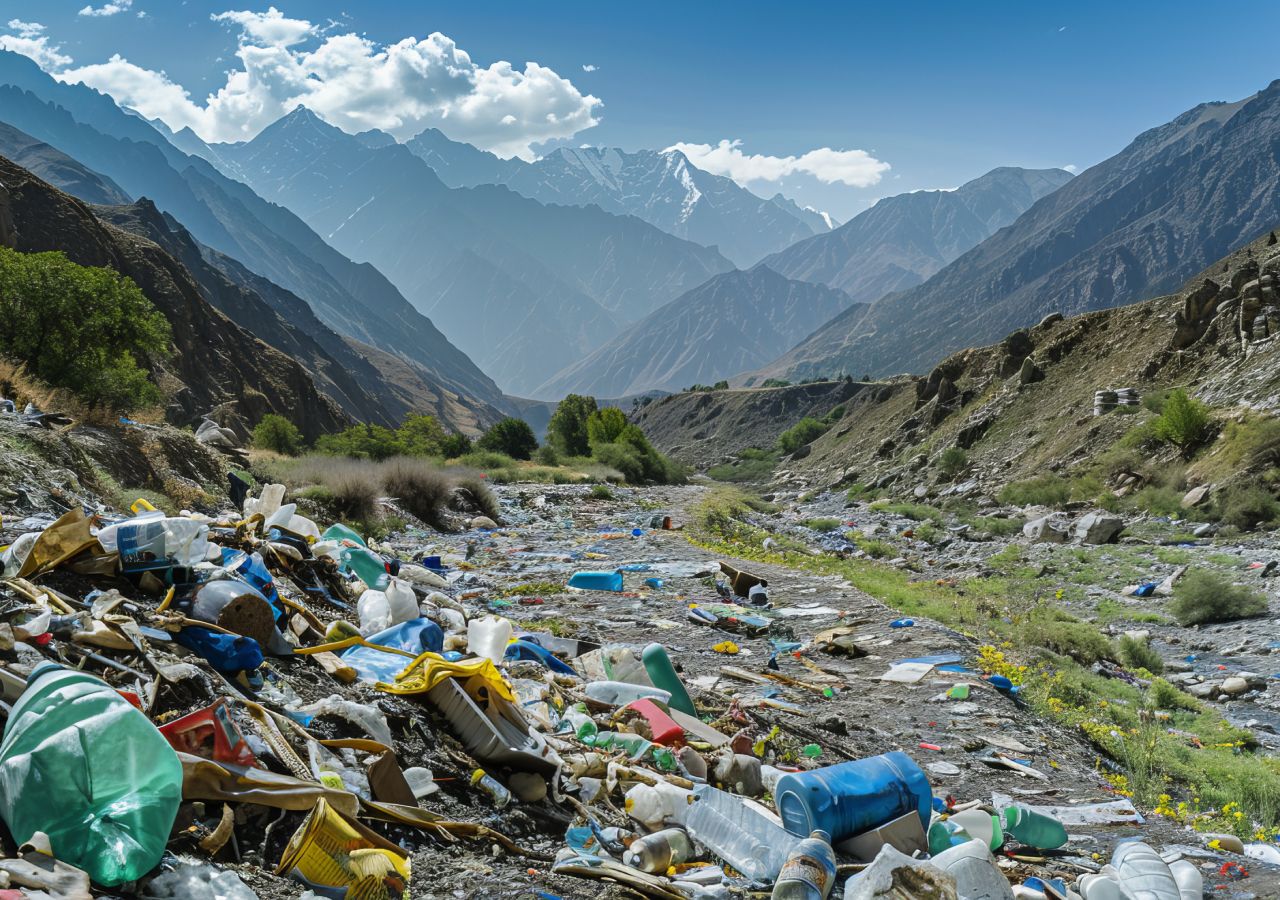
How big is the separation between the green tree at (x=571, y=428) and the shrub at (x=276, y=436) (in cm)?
1469

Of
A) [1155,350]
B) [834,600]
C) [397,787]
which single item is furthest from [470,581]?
[1155,350]

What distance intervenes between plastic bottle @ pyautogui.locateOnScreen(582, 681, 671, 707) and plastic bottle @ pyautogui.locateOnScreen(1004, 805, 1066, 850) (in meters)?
1.93

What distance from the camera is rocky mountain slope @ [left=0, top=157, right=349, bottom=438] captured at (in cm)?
3906

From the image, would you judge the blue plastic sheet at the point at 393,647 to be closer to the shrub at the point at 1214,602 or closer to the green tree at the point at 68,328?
the shrub at the point at 1214,602

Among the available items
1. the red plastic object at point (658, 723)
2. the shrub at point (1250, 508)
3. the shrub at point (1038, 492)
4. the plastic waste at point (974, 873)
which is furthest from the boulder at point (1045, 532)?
the plastic waste at point (974, 873)

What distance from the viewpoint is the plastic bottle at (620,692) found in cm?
485

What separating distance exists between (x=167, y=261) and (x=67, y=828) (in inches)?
2160

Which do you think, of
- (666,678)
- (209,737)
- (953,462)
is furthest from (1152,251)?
(209,737)

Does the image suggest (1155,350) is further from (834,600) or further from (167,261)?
(167,261)

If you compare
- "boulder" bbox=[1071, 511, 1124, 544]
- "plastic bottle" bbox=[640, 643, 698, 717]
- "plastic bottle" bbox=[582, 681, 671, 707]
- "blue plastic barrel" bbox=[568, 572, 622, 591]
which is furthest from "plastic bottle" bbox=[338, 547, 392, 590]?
"boulder" bbox=[1071, 511, 1124, 544]

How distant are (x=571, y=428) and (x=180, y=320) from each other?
22.8 meters

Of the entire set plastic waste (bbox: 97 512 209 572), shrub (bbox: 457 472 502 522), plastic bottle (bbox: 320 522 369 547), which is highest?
plastic waste (bbox: 97 512 209 572)

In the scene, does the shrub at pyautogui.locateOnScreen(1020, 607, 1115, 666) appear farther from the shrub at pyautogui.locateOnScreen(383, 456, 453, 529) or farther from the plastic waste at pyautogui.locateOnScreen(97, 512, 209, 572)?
the shrub at pyautogui.locateOnScreen(383, 456, 453, 529)

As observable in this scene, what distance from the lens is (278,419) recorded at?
1501 inches
